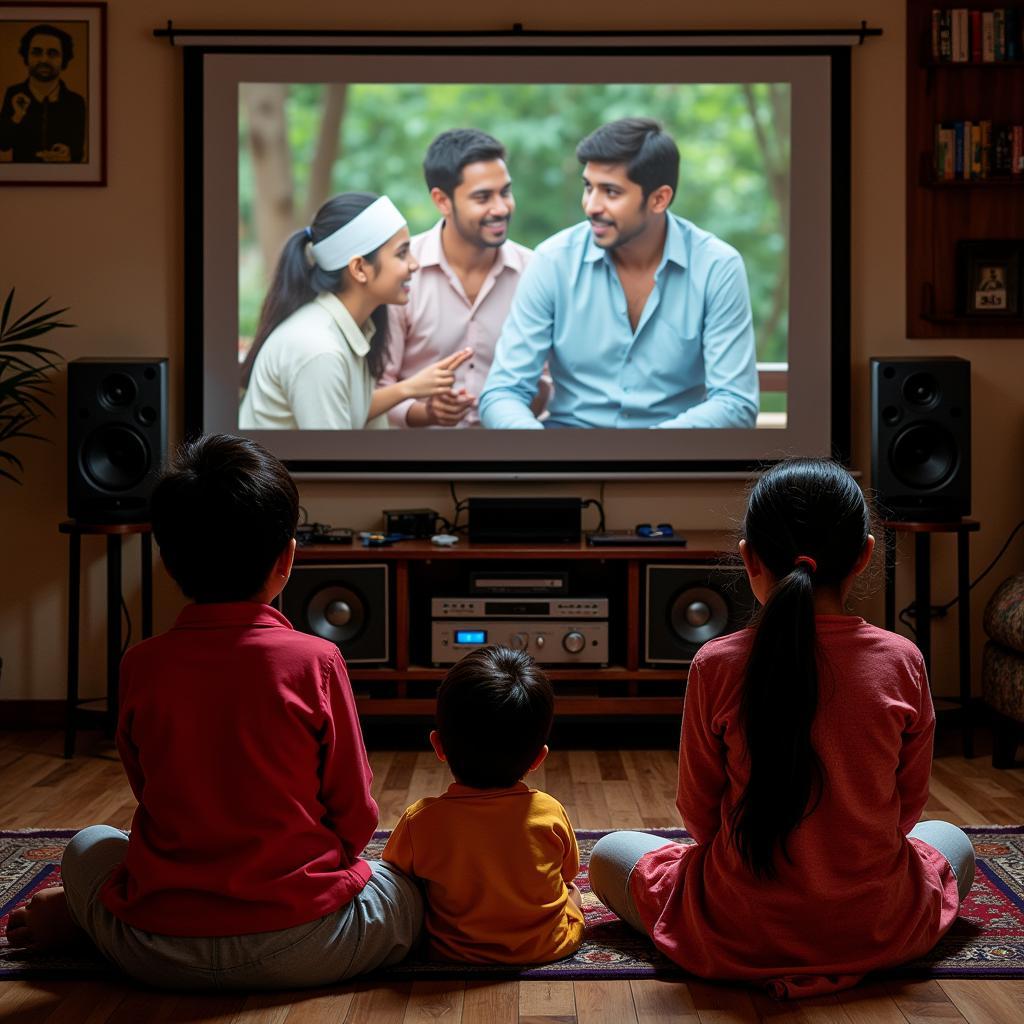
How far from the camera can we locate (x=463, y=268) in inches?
158

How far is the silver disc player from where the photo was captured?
373cm

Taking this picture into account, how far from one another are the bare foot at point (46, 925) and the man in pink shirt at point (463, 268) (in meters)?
2.25

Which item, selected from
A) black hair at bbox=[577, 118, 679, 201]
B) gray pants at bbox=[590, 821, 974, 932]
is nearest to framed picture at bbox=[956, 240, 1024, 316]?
black hair at bbox=[577, 118, 679, 201]

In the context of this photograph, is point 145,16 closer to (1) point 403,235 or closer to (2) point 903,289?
(1) point 403,235

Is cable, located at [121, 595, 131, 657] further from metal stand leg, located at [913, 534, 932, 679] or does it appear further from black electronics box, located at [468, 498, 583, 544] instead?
metal stand leg, located at [913, 534, 932, 679]

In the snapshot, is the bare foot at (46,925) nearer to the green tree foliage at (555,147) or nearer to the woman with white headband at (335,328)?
the woman with white headband at (335,328)

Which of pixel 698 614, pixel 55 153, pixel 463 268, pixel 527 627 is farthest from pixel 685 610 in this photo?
pixel 55 153

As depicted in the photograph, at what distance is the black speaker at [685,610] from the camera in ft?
12.1

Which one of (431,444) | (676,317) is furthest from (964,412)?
(431,444)

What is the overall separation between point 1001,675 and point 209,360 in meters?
2.48

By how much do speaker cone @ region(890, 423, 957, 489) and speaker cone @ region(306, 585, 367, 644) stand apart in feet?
5.15

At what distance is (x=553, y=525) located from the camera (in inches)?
151

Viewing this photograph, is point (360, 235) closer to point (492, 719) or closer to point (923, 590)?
point (923, 590)

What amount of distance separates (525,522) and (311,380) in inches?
32.2
